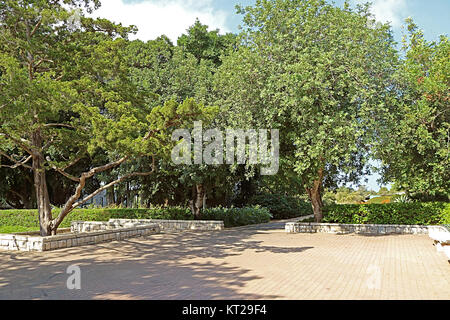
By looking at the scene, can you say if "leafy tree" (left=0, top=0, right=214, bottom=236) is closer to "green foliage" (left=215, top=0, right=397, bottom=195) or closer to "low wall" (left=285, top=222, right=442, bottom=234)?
"green foliage" (left=215, top=0, right=397, bottom=195)

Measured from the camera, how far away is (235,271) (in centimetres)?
824

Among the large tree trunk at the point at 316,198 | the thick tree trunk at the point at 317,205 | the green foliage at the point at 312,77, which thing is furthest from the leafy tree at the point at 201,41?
the thick tree trunk at the point at 317,205

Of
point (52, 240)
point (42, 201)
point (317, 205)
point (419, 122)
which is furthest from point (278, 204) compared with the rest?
point (52, 240)

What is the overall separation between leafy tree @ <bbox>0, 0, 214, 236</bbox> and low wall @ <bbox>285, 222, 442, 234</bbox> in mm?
8674

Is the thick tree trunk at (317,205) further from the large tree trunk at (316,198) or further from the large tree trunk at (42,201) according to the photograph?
the large tree trunk at (42,201)

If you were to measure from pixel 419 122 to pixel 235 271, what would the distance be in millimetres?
12066

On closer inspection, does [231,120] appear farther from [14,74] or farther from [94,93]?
[14,74]

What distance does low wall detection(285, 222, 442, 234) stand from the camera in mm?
16109

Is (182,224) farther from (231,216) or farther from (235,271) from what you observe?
(235,271)

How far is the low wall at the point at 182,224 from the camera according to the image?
19297mm

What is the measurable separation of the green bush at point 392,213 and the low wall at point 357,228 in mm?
604

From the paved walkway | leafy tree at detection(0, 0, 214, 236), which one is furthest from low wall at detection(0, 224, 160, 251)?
leafy tree at detection(0, 0, 214, 236)
